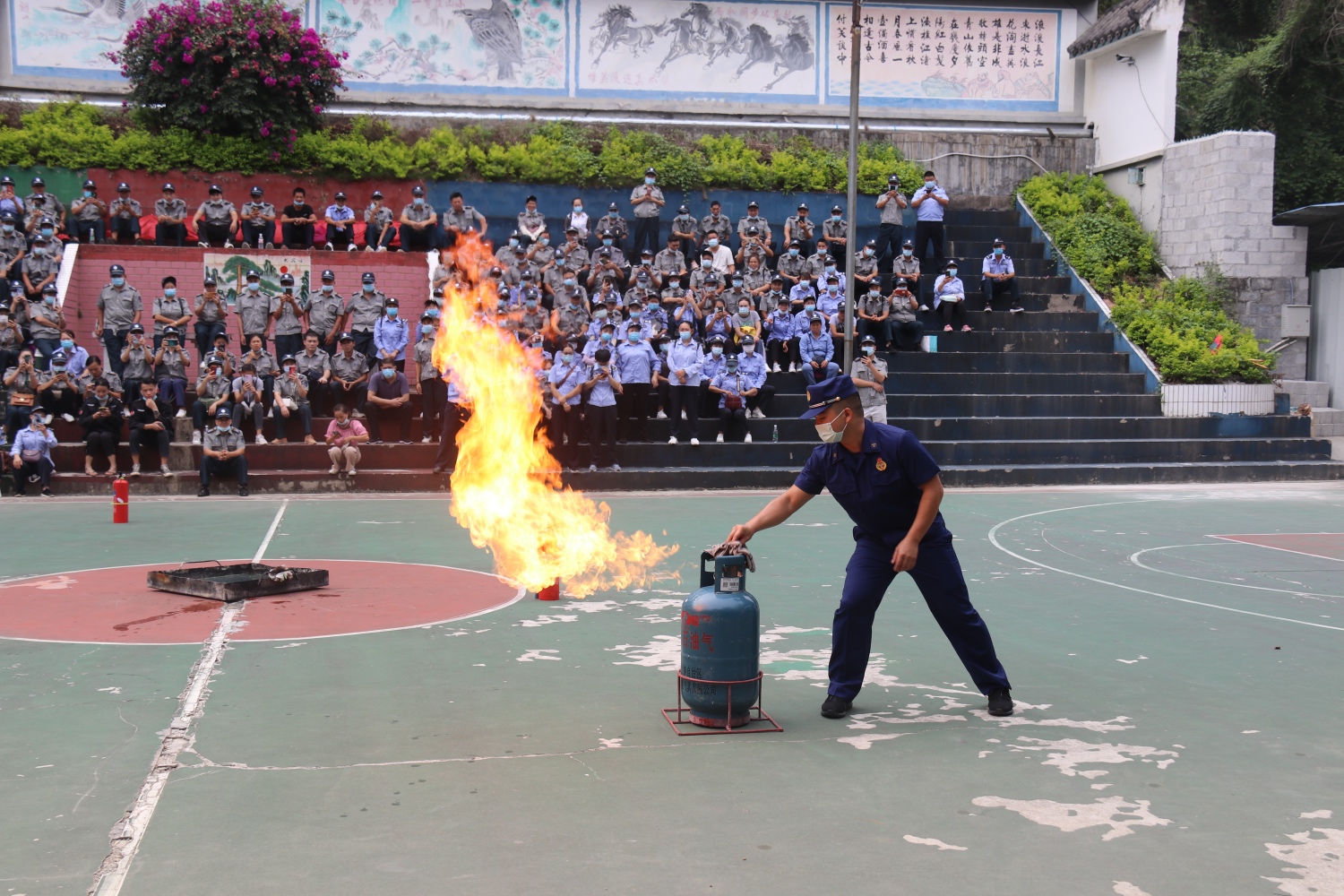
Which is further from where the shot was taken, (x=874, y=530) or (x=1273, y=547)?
(x=1273, y=547)

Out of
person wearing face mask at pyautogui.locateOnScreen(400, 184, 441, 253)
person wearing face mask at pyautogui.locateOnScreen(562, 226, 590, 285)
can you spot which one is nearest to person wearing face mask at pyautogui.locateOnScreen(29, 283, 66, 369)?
person wearing face mask at pyautogui.locateOnScreen(400, 184, 441, 253)

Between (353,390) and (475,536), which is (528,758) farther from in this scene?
(353,390)

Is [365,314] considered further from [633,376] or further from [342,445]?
[633,376]

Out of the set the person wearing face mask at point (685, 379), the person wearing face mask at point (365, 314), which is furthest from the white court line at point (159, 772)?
the person wearing face mask at point (365, 314)

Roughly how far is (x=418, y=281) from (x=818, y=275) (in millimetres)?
7809

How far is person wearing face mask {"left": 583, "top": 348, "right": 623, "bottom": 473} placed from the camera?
1888cm

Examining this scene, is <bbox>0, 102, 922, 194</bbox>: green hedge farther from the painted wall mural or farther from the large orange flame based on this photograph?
the large orange flame

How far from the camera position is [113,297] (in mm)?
19812

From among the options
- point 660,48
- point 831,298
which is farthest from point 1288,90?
point 660,48

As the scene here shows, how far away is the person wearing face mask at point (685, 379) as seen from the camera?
19.6m

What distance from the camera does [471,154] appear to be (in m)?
25.4

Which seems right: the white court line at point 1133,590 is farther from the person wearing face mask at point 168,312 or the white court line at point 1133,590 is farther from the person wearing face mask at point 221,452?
the person wearing face mask at point 168,312

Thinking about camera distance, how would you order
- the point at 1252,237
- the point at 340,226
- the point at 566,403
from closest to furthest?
1. the point at 566,403
2. the point at 340,226
3. the point at 1252,237

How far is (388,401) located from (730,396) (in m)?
5.76
